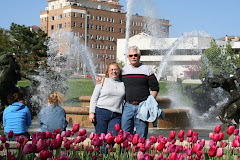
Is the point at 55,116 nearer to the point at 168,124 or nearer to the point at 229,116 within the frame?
the point at 229,116

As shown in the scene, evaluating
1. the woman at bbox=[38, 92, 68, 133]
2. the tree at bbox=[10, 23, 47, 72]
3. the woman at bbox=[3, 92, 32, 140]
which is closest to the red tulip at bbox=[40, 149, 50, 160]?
the woman at bbox=[3, 92, 32, 140]

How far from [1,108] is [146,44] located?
84.2m

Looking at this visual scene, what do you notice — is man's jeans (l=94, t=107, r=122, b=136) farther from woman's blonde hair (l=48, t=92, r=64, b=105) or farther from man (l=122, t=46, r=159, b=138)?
woman's blonde hair (l=48, t=92, r=64, b=105)

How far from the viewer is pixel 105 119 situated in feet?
19.4

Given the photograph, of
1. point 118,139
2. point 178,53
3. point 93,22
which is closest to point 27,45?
point 178,53

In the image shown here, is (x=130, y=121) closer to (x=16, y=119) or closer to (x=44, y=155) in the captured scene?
(x=16, y=119)

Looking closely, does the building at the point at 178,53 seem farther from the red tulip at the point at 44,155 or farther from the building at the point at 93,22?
the red tulip at the point at 44,155

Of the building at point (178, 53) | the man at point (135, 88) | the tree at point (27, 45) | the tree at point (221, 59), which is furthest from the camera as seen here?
the building at point (178, 53)

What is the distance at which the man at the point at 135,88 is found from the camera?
5844mm

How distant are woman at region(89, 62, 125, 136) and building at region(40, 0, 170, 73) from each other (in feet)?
348

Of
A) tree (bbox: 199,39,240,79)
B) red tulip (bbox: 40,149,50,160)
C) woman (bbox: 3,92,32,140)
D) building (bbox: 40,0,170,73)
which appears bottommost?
woman (bbox: 3,92,32,140)

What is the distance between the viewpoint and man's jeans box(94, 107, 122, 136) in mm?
5910

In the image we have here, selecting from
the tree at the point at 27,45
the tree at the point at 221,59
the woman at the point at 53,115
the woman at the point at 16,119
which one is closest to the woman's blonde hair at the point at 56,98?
the woman at the point at 53,115

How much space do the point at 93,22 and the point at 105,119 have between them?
116719 mm
